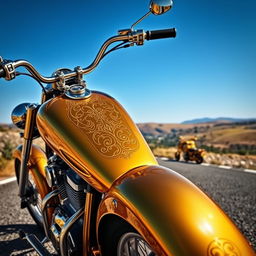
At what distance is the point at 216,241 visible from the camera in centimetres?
75

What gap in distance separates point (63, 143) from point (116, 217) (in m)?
0.46

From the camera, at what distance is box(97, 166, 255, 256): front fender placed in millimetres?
748

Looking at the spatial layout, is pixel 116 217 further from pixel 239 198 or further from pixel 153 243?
pixel 239 198

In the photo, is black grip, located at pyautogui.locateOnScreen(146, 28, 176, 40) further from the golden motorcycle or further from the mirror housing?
the mirror housing

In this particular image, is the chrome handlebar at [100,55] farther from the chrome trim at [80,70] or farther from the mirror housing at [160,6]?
the mirror housing at [160,6]

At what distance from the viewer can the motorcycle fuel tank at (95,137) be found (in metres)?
1.07

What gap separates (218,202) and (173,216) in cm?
320

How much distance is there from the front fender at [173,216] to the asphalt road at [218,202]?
1603mm

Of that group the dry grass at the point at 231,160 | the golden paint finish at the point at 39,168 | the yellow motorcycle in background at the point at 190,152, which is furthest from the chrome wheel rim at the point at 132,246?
the dry grass at the point at 231,160

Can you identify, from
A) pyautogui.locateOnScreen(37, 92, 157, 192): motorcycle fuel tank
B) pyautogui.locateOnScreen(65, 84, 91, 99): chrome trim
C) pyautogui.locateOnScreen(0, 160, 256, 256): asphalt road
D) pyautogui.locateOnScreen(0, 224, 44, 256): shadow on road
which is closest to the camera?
pyautogui.locateOnScreen(37, 92, 157, 192): motorcycle fuel tank

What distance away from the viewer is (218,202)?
360 cm

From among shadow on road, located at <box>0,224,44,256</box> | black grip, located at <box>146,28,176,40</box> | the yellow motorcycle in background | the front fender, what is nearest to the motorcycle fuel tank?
the front fender

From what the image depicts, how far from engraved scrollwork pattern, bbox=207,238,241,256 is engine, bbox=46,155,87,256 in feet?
2.42

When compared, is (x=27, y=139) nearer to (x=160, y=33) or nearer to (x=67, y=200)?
(x=67, y=200)
